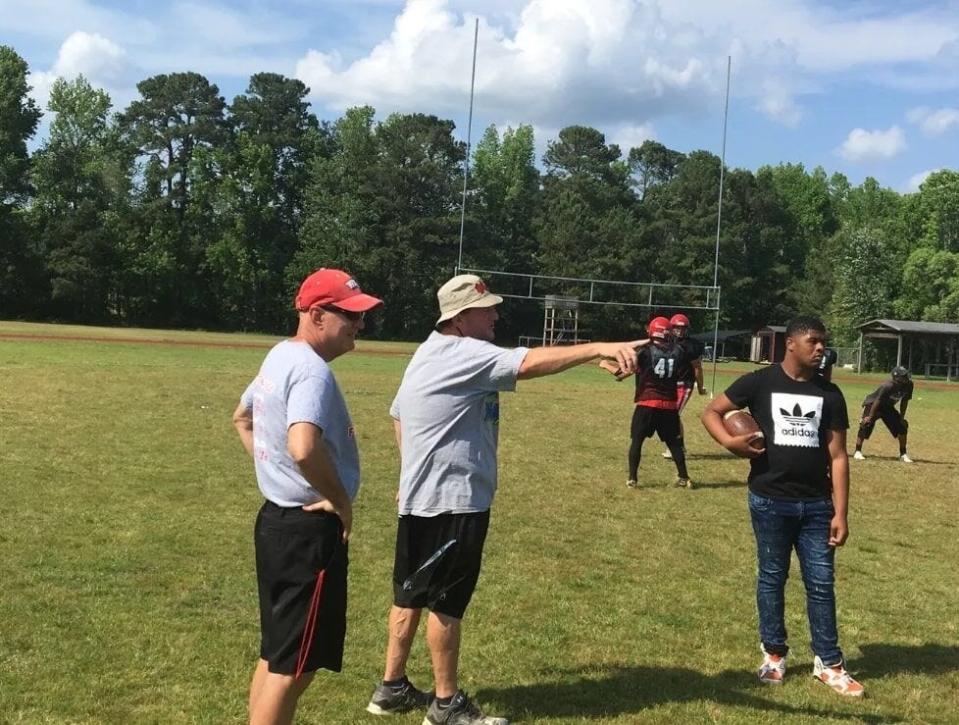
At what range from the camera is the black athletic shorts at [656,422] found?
10.9m

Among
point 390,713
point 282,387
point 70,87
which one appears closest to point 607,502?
point 390,713

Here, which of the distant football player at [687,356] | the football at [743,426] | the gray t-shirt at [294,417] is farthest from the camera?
the distant football player at [687,356]

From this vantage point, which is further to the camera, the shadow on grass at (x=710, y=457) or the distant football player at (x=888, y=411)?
the distant football player at (x=888, y=411)

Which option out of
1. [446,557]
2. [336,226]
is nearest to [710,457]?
[446,557]

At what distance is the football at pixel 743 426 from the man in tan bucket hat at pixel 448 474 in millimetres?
1517

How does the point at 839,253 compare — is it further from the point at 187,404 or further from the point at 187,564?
the point at 187,564

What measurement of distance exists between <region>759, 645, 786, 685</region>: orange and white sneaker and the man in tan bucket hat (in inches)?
62.5

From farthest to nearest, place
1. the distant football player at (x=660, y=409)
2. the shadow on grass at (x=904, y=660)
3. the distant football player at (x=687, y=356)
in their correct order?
the distant football player at (x=687, y=356) → the distant football player at (x=660, y=409) → the shadow on grass at (x=904, y=660)

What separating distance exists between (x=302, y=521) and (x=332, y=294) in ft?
2.76

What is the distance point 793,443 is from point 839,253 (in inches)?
2972

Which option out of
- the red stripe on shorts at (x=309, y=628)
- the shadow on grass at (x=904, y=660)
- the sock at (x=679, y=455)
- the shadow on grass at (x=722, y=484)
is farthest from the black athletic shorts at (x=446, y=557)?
the shadow on grass at (x=722, y=484)

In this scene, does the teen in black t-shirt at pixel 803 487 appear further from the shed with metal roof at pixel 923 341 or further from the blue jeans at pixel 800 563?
the shed with metal roof at pixel 923 341

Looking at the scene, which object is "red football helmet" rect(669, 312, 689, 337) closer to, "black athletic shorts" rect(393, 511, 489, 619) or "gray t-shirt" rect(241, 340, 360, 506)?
"black athletic shorts" rect(393, 511, 489, 619)

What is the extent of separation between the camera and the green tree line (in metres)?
64.0
